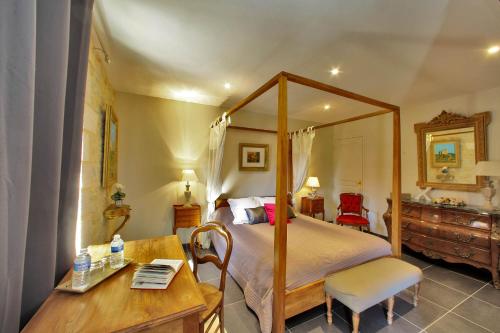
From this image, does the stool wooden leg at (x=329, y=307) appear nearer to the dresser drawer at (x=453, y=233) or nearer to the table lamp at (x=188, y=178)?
the dresser drawer at (x=453, y=233)

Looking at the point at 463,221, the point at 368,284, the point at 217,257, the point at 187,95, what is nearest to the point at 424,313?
the point at 368,284

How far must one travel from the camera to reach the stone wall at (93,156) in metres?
1.66

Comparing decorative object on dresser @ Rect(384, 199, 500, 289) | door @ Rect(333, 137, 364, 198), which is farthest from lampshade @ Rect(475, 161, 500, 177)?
door @ Rect(333, 137, 364, 198)

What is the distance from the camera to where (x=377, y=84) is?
9.12 ft

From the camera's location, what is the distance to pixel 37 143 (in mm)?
854

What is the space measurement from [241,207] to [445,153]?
344 centimetres

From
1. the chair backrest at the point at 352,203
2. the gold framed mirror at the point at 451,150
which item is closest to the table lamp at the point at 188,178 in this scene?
the chair backrest at the point at 352,203

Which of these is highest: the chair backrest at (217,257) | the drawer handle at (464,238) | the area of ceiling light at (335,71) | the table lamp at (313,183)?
the area of ceiling light at (335,71)

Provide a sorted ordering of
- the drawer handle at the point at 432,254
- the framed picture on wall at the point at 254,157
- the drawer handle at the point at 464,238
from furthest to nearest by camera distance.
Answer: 1. the framed picture on wall at the point at 254,157
2. the drawer handle at the point at 432,254
3. the drawer handle at the point at 464,238

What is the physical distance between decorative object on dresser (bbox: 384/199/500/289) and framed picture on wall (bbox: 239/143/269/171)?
2.54 meters

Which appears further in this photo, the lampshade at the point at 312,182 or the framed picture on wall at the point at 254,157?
the lampshade at the point at 312,182

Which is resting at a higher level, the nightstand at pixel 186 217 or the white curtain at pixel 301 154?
the white curtain at pixel 301 154

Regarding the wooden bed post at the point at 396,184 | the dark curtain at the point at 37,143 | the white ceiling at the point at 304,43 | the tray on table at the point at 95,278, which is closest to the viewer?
the dark curtain at the point at 37,143

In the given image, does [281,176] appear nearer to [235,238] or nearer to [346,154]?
[235,238]
